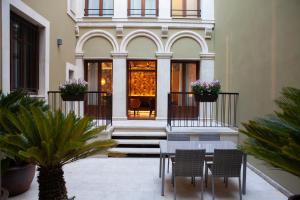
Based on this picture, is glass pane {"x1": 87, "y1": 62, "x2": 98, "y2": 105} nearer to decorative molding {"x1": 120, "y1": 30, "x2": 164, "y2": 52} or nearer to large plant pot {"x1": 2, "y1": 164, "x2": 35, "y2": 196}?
decorative molding {"x1": 120, "y1": 30, "x2": 164, "y2": 52}

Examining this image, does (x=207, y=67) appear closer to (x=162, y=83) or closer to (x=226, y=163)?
(x=162, y=83)

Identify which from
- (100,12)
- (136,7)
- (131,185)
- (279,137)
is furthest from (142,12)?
(279,137)

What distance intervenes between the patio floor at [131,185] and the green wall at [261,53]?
0.54 meters

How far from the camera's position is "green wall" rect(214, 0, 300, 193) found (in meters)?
5.43

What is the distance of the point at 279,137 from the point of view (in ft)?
8.85

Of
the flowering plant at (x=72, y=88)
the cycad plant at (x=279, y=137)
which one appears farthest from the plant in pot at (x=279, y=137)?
the flowering plant at (x=72, y=88)

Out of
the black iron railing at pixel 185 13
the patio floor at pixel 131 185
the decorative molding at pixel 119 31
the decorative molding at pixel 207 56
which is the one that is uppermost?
the black iron railing at pixel 185 13

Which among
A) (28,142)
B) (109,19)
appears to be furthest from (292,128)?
(109,19)

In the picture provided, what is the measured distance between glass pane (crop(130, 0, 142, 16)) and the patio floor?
642cm

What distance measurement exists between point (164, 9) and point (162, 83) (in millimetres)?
2665

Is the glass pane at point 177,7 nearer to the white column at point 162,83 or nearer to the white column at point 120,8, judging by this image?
the white column at point 162,83

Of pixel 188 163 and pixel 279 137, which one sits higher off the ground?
pixel 279 137

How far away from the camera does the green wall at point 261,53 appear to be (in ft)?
17.8

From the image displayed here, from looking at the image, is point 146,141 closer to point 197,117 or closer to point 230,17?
point 197,117
